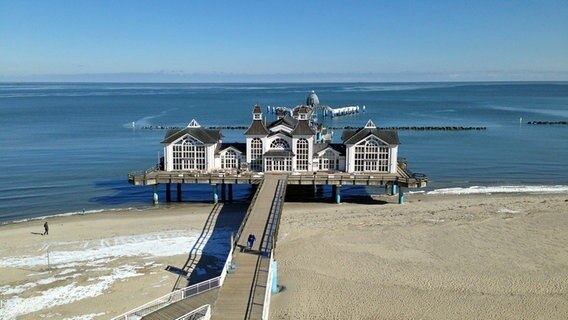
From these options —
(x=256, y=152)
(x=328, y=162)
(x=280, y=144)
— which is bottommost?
(x=328, y=162)

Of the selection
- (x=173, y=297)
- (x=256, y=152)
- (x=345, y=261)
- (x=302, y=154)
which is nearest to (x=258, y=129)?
(x=256, y=152)

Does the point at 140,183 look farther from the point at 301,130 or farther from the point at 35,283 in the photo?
the point at 35,283

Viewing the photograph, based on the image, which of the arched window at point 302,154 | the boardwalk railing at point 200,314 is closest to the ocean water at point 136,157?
the arched window at point 302,154

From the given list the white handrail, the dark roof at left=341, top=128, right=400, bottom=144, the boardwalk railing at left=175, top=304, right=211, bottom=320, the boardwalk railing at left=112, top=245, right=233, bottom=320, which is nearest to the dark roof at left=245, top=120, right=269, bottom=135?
the dark roof at left=341, top=128, right=400, bottom=144

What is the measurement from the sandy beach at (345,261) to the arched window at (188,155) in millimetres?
4461

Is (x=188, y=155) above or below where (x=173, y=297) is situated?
above

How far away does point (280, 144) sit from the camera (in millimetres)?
40625

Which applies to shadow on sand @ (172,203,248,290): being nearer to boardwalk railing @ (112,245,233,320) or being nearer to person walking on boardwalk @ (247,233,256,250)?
person walking on boardwalk @ (247,233,256,250)

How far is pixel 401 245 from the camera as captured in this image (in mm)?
28359

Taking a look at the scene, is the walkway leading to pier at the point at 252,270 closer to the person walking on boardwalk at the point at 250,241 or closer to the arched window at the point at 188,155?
the person walking on boardwalk at the point at 250,241

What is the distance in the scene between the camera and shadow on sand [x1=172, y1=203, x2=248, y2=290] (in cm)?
2472

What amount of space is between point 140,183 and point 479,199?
24107mm

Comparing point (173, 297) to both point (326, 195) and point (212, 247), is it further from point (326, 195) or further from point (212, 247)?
point (326, 195)

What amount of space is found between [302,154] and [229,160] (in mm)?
5749
